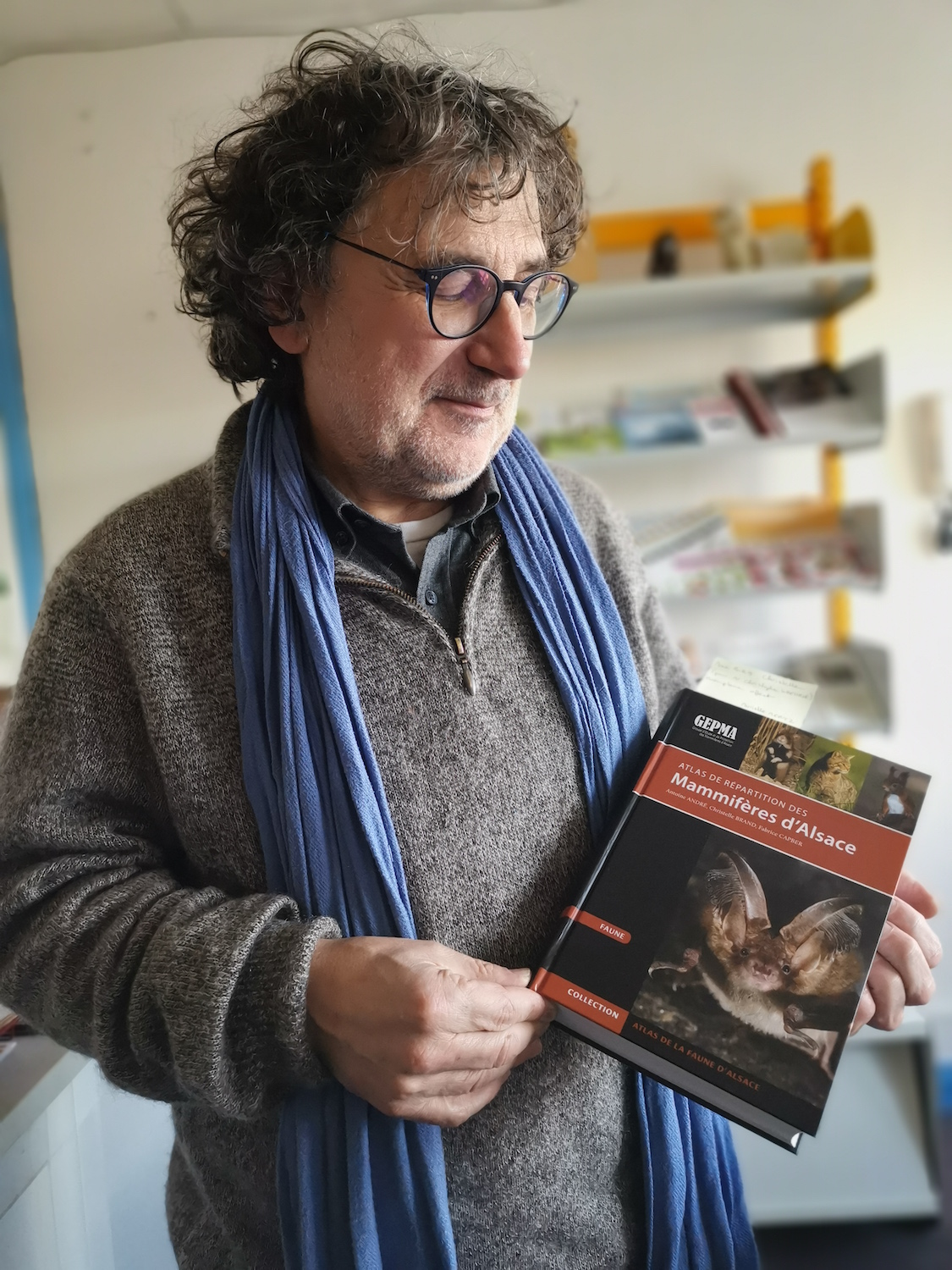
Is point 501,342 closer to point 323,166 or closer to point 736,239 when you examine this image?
point 323,166

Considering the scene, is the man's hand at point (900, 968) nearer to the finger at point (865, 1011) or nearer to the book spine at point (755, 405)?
the finger at point (865, 1011)

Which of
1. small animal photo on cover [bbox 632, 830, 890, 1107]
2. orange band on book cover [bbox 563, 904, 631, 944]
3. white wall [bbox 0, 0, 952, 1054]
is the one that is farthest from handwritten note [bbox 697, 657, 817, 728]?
white wall [bbox 0, 0, 952, 1054]

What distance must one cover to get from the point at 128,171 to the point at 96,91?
0.14 meters

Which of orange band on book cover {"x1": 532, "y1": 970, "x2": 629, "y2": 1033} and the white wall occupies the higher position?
the white wall

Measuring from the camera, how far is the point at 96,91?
1.64 metres

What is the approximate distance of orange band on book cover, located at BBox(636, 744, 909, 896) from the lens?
2.37 ft

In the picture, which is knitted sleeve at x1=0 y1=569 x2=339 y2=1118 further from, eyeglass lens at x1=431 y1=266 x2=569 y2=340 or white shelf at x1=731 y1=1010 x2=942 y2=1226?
white shelf at x1=731 y1=1010 x2=942 y2=1226

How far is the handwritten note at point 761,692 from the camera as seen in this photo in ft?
2.69

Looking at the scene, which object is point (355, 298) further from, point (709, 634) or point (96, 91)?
point (709, 634)

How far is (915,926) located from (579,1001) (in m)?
0.32

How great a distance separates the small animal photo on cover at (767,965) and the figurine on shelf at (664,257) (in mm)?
1668

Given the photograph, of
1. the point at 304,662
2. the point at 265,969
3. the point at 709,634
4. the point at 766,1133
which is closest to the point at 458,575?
the point at 304,662

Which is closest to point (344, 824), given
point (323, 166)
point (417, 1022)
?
point (417, 1022)

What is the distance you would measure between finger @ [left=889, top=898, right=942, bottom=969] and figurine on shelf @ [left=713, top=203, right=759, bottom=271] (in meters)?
1.69
